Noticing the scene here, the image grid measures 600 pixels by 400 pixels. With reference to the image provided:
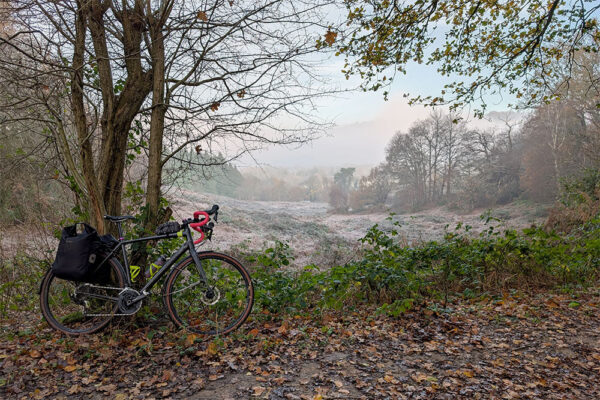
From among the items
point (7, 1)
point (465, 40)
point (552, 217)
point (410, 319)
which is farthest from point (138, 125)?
point (552, 217)

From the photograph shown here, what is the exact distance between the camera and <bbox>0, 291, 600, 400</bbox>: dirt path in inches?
111

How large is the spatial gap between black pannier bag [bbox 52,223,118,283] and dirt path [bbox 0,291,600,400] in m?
0.69

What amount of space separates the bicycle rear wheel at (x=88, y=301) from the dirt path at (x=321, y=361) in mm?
181

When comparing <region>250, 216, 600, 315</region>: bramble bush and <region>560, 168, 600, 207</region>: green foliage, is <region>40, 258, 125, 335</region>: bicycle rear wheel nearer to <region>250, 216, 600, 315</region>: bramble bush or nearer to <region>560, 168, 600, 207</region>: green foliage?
<region>250, 216, 600, 315</region>: bramble bush

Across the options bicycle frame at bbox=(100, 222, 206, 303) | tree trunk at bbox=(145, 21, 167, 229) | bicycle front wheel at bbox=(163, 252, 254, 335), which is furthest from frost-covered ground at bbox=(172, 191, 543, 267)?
bicycle frame at bbox=(100, 222, 206, 303)

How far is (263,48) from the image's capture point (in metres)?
4.92

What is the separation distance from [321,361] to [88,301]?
2.77 m

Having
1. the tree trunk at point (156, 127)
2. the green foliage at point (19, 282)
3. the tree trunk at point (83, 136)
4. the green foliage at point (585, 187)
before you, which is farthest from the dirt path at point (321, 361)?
the green foliage at point (585, 187)

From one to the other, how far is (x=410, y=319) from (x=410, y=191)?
36378mm

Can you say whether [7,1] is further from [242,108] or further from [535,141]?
[535,141]

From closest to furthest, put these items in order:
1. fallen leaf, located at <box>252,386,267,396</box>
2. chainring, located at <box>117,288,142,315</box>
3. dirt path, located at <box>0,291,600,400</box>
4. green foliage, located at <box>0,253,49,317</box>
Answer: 1. fallen leaf, located at <box>252,386,267,396</box>
2. dirt path, located at <box>0,291,600,400</box>
3. chainring, located at <box>117,288,142,315</box>
4. green foliage, located at <box>0,253,49,317</box>

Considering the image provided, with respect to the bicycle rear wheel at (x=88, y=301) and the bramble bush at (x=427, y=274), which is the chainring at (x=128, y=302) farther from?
the bramble bush at (x=427, y=274)

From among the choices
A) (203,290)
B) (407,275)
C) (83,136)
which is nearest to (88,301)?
(203,290)

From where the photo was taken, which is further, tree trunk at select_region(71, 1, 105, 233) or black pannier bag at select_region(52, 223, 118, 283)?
tree trunk at select_region(71, 1, 105, 233)
